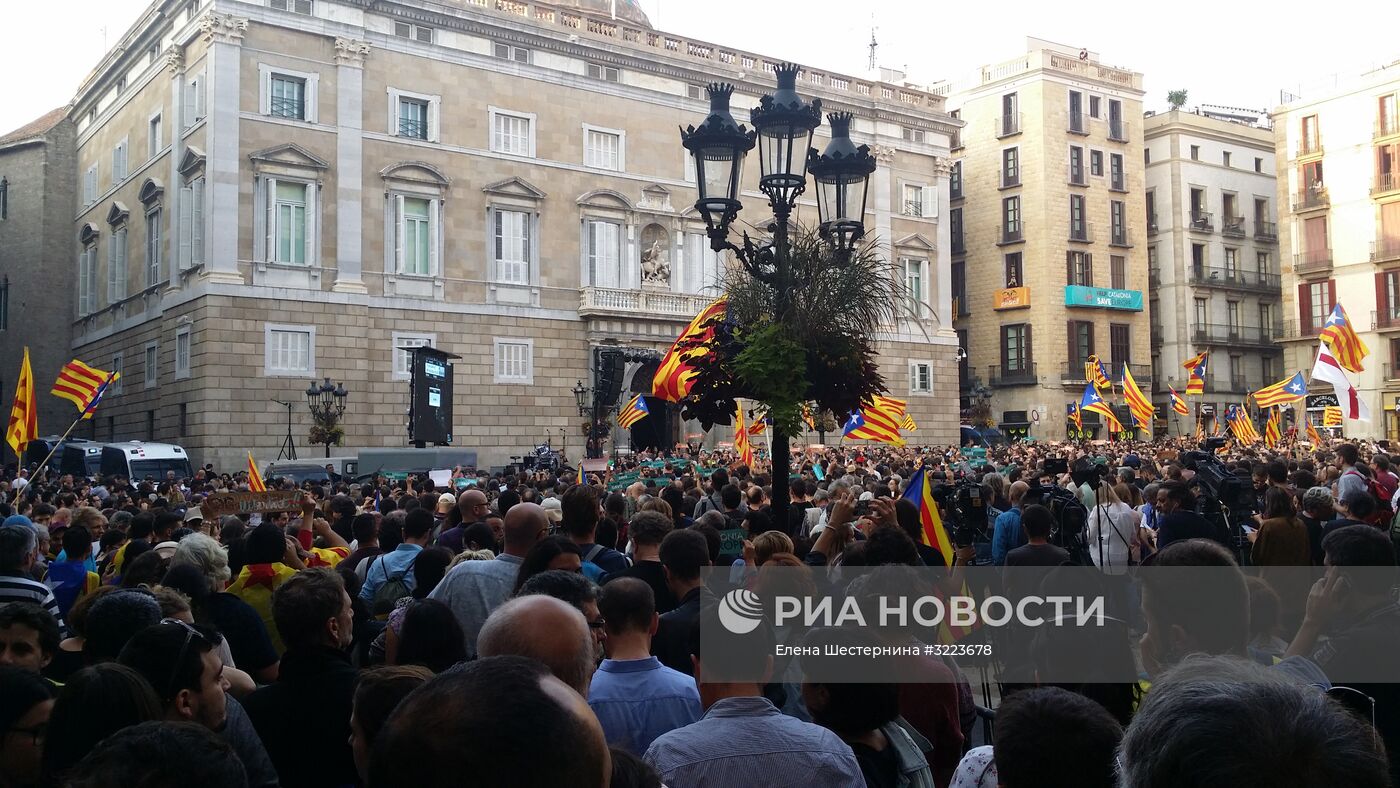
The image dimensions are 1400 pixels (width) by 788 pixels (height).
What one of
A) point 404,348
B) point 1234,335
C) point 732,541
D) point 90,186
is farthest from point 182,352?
point 1234,335

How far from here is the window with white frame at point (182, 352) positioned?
102 feet

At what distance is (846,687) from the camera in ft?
11.4

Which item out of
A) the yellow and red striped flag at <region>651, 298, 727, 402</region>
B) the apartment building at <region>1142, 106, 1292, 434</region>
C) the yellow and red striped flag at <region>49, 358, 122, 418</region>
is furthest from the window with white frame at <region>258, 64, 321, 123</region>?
the apartment building at <region>1142, 106, 1292, 434</region>

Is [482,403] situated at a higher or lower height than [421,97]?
lower

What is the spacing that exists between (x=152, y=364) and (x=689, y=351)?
28.7 m

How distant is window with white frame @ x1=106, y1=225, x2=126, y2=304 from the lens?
37.0 m

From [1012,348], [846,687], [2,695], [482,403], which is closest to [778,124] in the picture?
[846,687]

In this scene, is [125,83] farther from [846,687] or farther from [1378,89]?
[1378,89]

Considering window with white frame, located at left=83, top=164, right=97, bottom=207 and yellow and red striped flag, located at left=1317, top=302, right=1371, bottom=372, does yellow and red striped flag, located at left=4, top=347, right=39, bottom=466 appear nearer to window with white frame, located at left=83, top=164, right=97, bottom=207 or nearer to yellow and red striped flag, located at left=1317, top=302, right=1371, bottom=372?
yellow and red striped flag, located at left=1317, top=302, right=1371, bottom=372

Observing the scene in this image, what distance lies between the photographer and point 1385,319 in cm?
4772

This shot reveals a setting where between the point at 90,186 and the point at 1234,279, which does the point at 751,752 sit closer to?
the point at 90,186

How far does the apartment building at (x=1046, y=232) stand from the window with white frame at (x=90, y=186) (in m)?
34.5

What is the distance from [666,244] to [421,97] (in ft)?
31.0

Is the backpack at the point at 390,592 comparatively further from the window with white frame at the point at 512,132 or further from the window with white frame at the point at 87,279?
the window with white frame at the point at 87,279
